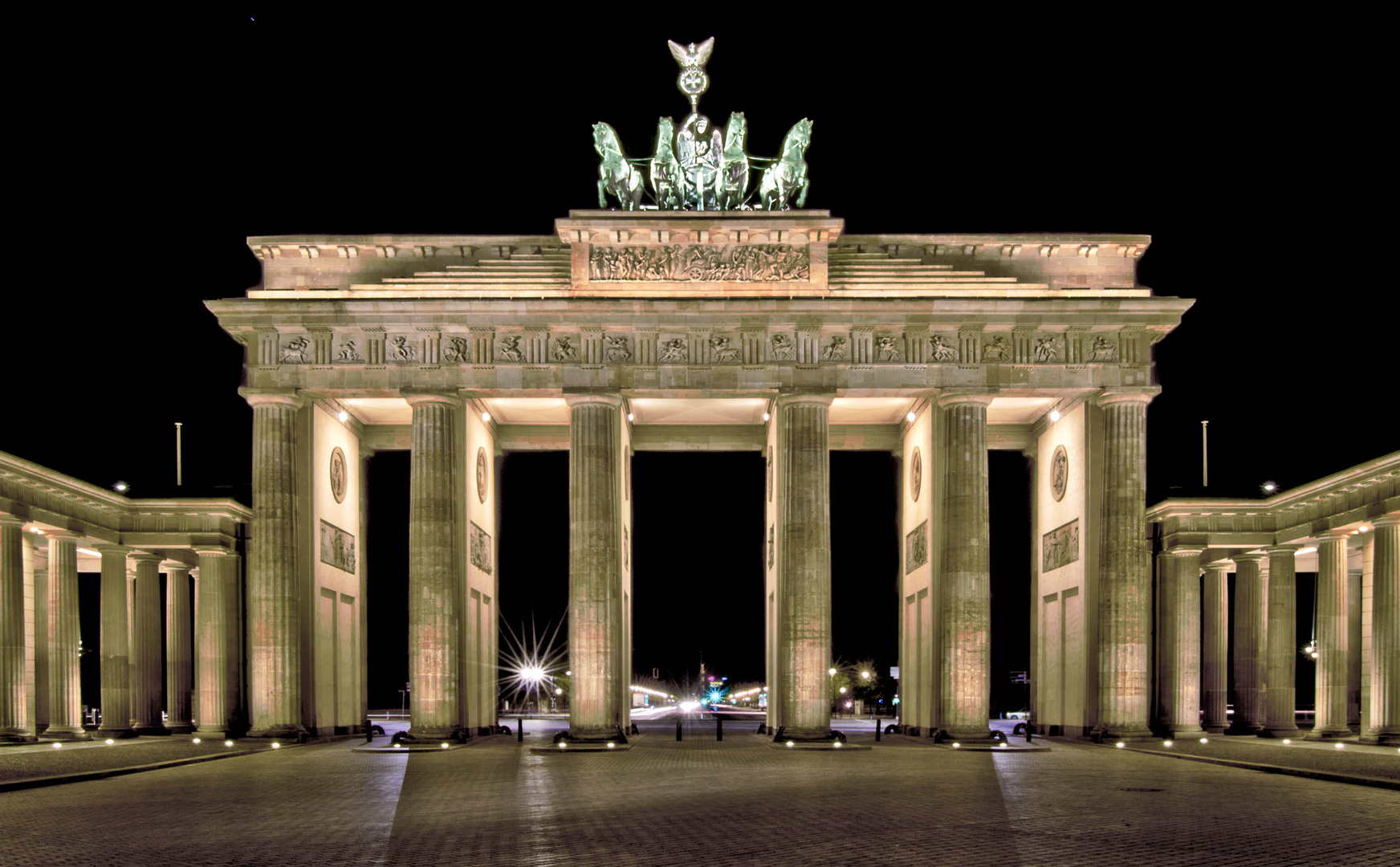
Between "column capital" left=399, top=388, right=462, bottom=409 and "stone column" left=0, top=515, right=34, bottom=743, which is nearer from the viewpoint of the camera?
"stone column" left=0, top=515, right=34, bottom=743

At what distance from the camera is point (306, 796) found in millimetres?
23484

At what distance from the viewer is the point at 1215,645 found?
4959 centimetres

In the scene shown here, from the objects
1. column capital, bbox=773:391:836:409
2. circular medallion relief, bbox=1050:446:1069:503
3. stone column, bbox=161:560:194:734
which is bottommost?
stone column, bbox=161:560:194:734

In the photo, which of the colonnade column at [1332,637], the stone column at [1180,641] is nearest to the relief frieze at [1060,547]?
the stone column at [1180,641]

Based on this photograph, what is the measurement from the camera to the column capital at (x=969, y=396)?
41.3 metres

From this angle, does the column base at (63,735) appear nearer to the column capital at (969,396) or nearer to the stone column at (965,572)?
the stone column at (965,572)

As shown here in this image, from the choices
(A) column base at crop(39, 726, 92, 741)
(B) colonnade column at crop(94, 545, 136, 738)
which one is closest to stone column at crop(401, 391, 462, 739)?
(B) colonnade column at crop(94, 545, 136, 738)

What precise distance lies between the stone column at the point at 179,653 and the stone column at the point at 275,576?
33.1 feet

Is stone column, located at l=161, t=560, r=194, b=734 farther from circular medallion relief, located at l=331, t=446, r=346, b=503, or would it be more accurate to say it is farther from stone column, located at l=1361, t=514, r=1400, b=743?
stone column, located at l=1361, t=514, r=1400, b=743

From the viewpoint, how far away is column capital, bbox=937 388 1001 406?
41.3 m

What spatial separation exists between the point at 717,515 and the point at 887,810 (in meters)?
57.7

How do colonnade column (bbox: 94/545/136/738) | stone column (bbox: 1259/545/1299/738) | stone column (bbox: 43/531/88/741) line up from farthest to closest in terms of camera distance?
1. colonnade column (bbox: 94/545/136/738)
2. stone column (bbox: 1259/545/1299/738)
3. stone column (bbox: 43/531/88/741)

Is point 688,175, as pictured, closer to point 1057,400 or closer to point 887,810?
point 1057,400

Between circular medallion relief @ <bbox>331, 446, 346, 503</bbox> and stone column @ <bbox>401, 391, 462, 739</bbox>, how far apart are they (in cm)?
491
